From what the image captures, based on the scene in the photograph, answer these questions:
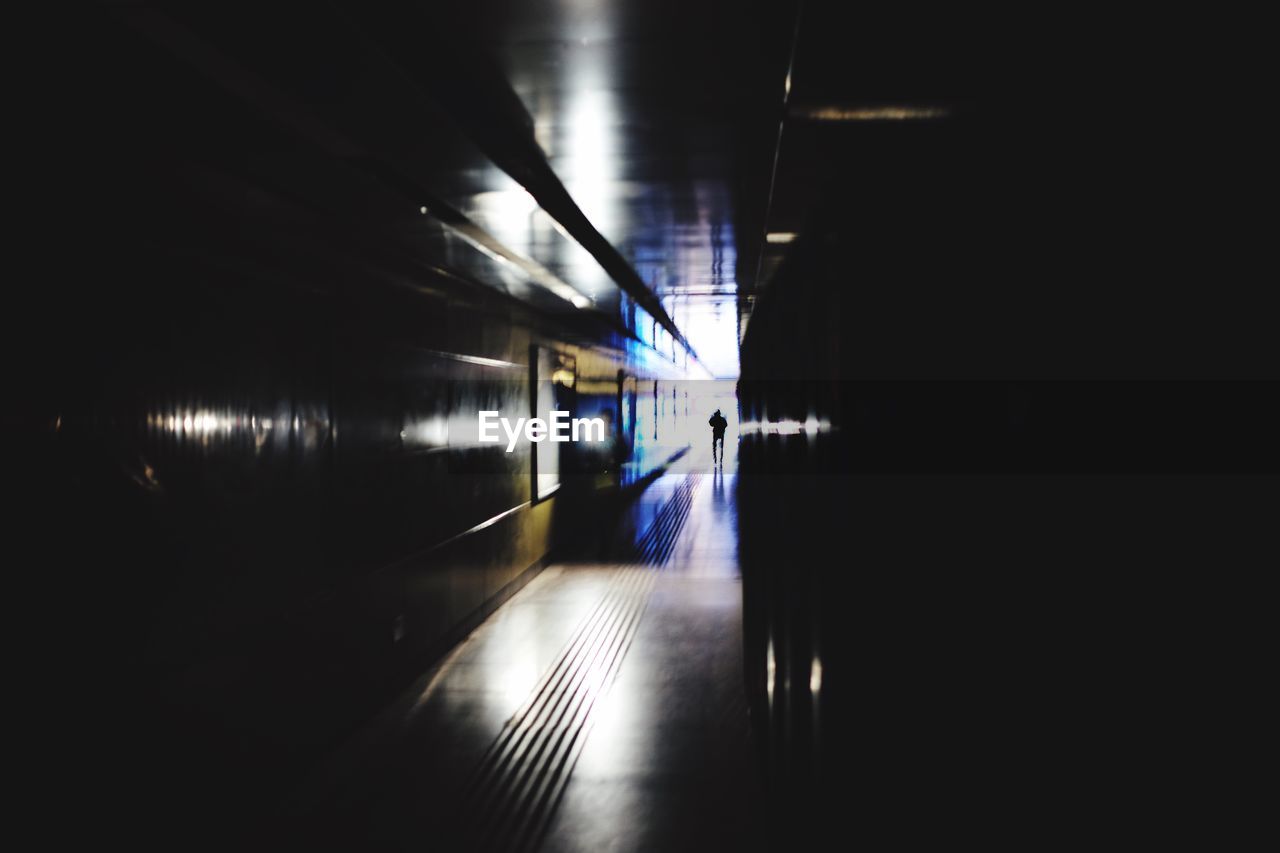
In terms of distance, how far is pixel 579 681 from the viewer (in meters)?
5.62

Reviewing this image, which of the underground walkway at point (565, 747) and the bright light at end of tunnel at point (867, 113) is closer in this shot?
the bright light at end of tunnel at point (867, 113)

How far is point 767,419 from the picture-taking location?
25.6 feet

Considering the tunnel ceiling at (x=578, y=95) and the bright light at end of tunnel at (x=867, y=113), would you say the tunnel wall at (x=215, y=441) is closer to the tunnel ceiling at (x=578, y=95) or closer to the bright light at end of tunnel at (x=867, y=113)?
the tunnel ceiling at (x=578, y=95)

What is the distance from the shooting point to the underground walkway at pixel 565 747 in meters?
3.66

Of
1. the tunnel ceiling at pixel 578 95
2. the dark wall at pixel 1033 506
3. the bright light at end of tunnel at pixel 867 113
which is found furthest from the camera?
the tunnel ceiling at pixel 578 95

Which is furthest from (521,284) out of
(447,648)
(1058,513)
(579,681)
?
(1058,513)

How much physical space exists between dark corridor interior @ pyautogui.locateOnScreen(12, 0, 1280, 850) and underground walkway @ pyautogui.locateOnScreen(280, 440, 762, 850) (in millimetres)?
32

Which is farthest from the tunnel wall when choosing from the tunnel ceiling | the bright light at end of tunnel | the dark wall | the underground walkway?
the dark wall

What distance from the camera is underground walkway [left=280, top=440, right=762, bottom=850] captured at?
3660 millimetres

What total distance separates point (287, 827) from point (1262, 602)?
4025 millimetres

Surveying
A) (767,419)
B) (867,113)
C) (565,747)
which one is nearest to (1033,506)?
(867,113)

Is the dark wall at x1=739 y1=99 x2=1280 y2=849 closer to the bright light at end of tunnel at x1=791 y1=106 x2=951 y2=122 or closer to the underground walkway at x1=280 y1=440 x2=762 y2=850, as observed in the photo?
the bright light at end of tunnel at x1=791 y1=106 x2=951 y2=122

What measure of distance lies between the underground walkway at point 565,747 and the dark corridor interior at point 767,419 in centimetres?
3

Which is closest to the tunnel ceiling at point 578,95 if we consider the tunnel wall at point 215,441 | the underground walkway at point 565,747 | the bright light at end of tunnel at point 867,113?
the bright light at end of tunnel at point 867,113
